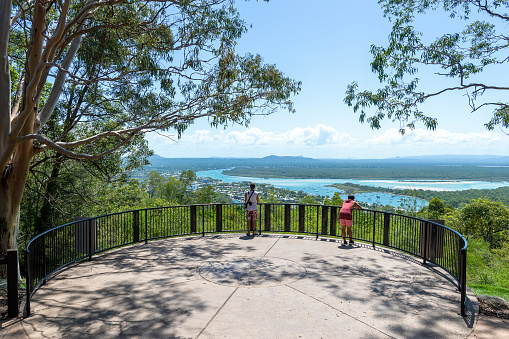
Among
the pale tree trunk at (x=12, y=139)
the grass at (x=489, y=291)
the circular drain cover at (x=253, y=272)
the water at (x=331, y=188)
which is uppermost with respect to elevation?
the pale tree trunk at (x=12, y=139)

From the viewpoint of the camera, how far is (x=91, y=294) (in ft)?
20.4

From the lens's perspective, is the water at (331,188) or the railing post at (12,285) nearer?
the railing post at (12,285)

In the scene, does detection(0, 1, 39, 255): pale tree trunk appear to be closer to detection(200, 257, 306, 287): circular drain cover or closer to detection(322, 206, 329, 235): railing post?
detection(200, 257, 306, 287): circular drain cover

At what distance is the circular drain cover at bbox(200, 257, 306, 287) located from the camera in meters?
6.92

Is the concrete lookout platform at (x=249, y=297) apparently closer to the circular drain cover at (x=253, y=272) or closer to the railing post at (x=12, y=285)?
the circular drain cover at (x=253, y=272)

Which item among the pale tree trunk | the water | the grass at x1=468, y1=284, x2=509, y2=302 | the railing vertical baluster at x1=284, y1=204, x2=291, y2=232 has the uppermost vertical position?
the pale tree trunk

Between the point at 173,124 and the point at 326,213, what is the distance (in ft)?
20.8

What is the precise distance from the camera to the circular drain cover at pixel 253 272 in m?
6.92

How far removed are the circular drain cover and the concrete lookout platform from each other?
0.07 feet

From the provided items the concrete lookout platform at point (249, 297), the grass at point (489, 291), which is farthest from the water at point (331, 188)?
→ the concrete lookout platform at point (249, 297)

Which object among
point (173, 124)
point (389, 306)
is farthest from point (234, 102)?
point (389, 306)

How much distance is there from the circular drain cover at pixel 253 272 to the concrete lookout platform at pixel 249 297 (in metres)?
0.02

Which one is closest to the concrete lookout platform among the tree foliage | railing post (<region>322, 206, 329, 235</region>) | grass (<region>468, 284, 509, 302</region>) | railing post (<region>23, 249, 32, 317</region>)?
railing post (<region>23, 249, 32, 317</region>)

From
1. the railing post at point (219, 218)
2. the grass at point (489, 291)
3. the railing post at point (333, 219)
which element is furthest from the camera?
the railing post at point (219, 218)
